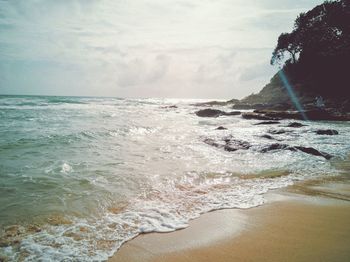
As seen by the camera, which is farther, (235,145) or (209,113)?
(209,113)

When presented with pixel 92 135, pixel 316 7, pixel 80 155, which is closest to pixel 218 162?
pixel 80 155

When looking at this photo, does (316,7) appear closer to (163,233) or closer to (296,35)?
(296,35)

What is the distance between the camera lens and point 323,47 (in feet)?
170

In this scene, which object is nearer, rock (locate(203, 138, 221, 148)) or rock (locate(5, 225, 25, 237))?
rock (locate(5, 225, 25, 237))

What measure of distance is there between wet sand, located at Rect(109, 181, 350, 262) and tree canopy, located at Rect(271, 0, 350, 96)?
160ft

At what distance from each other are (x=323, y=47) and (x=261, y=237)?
56.4 meters

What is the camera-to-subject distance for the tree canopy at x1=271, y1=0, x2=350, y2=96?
157ft

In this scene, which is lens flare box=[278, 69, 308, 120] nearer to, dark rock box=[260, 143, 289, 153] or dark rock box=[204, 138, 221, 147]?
dark rock box=[204, 138, 221, 147]

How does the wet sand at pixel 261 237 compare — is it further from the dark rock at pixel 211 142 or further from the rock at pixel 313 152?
the dark rock at pixel 211 142

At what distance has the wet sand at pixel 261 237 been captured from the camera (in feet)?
12.3

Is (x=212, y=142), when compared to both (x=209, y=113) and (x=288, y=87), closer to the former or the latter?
(x=209, y=113)

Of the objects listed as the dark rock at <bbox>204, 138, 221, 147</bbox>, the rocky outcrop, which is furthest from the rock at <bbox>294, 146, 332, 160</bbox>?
the dark rock at <bbox>204, 138, 221, 147</bbox>

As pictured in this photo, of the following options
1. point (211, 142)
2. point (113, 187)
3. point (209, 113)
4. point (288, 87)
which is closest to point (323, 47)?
point (288, 87)

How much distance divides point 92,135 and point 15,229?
11.3 metres
